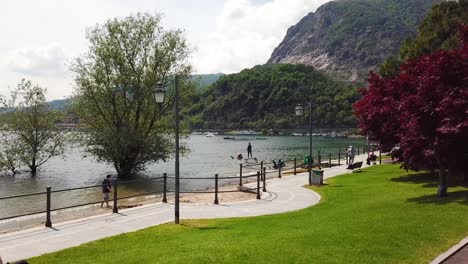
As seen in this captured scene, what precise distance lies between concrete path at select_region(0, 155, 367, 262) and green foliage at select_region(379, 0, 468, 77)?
53.7 feet

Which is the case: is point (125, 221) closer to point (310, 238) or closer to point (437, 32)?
point (310, 238)

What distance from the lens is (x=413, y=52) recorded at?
110ft

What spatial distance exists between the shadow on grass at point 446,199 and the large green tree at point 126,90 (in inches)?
990

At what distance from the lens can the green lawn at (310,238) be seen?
32.7 ft

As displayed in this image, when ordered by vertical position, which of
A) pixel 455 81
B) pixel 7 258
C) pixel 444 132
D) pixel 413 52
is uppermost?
Result: pixel 413 52

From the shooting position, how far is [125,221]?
15617 mm

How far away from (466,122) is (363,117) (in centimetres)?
1148

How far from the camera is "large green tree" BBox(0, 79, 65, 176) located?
43000 mm

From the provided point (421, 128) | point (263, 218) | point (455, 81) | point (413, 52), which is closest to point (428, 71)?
point (455, 81)

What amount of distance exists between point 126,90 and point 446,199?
94.8 ft

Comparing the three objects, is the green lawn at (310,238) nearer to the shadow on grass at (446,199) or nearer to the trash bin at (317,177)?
Answer: the shadow on grass at (446,199)

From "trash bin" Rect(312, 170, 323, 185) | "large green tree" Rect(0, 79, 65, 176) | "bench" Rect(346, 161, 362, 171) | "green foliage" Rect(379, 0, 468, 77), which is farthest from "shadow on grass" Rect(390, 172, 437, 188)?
"large green tree" Rect(0, 79, 65, 176)

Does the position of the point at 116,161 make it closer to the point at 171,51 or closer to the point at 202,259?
the point at 171,51

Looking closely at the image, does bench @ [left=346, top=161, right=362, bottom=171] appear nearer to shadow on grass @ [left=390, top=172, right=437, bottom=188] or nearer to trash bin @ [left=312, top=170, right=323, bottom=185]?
shadow on grass @ [left=390, top=172, right=437, bottom=188]
